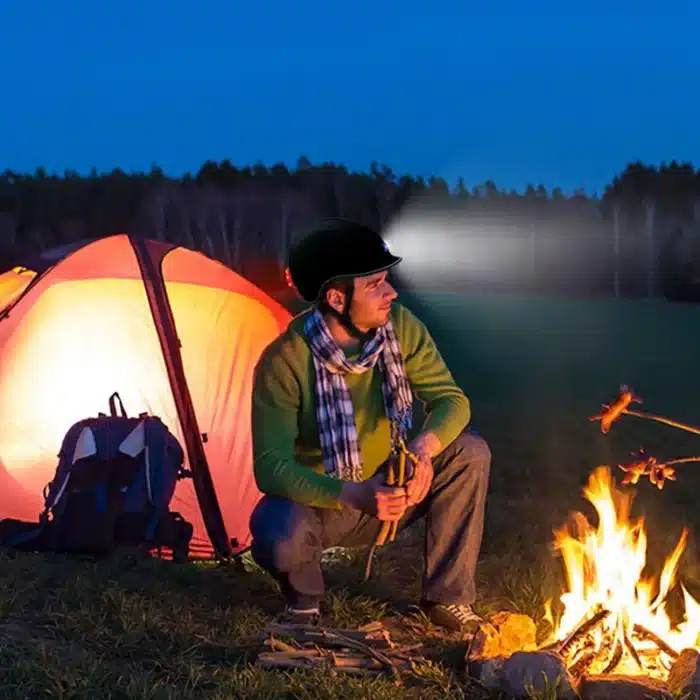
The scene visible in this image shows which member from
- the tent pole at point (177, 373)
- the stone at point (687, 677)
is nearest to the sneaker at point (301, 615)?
the stone at point (687, 677)

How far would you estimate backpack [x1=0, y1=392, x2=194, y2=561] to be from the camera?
4.58 metres

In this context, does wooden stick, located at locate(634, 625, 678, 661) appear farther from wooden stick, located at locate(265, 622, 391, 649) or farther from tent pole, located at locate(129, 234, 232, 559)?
tent pole, located at locate(129, 234, 232, 559)

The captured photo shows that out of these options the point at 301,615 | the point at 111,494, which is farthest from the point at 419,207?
the point at 301,615

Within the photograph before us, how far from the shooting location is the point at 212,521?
15.7ft

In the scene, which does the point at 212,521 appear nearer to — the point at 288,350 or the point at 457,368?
the point at 288,350

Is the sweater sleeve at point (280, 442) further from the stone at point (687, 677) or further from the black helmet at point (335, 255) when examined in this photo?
the stone at point (687, 677)

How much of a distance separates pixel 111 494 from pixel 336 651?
73.4 inches

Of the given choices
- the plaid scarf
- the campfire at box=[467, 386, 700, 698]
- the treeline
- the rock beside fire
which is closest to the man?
the plaid scarf

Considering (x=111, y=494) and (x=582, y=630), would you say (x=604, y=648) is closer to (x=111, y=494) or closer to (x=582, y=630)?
(x=582, y=630)

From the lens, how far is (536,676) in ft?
9.38

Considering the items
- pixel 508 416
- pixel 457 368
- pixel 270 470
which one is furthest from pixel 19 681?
pixel 457 368

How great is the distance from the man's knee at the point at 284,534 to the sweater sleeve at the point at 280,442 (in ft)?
0.15

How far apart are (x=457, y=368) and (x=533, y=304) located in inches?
257

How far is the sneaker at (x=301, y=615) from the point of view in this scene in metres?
3.46
